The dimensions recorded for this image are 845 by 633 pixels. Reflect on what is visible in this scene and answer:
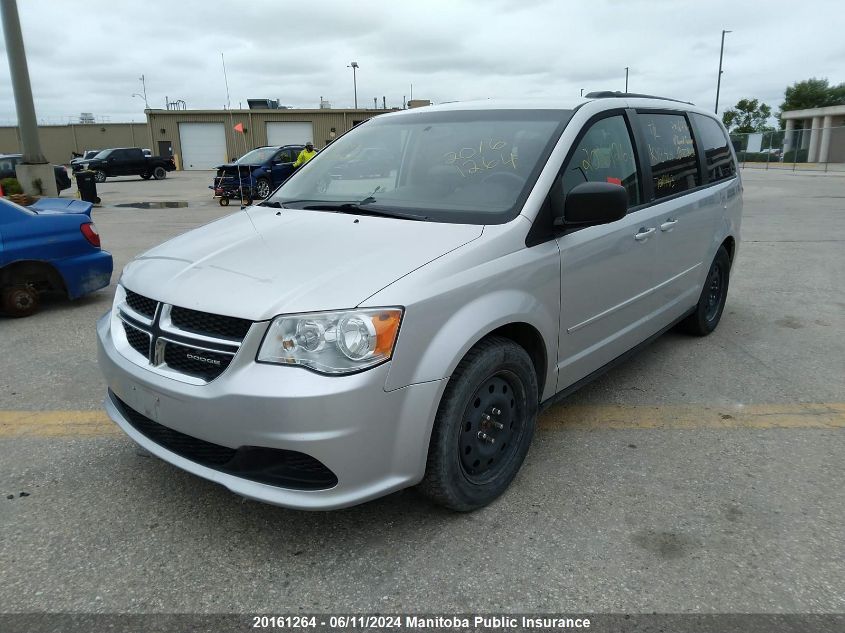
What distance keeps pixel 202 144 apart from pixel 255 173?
35809 mm

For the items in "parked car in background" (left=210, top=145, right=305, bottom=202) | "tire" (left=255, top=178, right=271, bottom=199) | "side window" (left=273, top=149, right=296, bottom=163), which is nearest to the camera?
"parked car in background" (left=210, top=145, right=305, bottom=202)

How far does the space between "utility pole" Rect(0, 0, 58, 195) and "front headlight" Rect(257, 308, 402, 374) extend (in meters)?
15.1

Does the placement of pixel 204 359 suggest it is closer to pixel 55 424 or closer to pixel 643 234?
pixel 55 424

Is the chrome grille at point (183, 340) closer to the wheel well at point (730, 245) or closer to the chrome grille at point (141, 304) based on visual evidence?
the chrome grille at point (141, 304)

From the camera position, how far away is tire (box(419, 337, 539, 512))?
2547 mm

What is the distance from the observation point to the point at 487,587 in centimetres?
235

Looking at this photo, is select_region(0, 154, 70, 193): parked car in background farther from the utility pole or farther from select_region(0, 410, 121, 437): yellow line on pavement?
select_region(0, 410, 121, 437): yellow line on pavement

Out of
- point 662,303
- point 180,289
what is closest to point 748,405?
point 662,303

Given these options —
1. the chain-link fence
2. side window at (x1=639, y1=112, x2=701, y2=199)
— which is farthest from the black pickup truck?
side window at (x1=639, y1=112, x2=701, y2=199)

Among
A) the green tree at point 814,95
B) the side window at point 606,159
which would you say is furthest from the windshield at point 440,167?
the green tree at point 814,95

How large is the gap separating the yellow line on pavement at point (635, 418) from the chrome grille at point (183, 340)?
47.3 inches

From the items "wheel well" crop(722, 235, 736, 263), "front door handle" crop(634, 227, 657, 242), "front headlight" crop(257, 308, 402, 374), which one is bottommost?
"wheel well" crop(722, 235, 736, 263)

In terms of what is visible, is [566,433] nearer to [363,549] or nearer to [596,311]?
[596,311]

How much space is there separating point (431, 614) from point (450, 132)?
2453 mm
